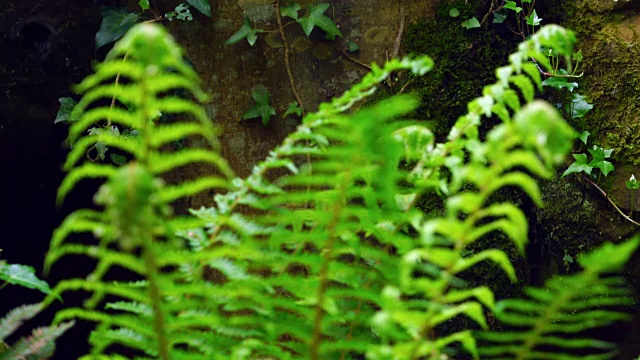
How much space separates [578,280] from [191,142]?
204cm

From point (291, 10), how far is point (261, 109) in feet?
1.26

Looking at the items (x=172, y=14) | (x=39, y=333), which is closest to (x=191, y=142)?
(x=172, y=14)

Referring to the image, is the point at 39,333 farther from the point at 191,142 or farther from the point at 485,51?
the point at 485,51

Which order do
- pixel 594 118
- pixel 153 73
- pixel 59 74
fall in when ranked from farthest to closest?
pixel 59 74 < pixel 594 118 < pixel 153 73

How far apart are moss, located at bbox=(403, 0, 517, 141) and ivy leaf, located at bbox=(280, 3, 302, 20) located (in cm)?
49

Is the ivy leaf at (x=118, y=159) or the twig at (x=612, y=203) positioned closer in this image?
the twig at (x=612, y=203)

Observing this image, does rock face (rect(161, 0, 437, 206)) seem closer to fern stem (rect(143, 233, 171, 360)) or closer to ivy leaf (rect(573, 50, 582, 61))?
ivy leaf (rect(573, 50, 582, 61))

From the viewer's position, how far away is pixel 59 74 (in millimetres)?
2717

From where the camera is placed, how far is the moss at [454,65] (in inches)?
97.0

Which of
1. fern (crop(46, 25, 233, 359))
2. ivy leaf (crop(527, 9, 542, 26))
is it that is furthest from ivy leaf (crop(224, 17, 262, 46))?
fern (crop(46, 25, 233, 359))

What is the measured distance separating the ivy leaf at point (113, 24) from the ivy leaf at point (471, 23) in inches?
48.1

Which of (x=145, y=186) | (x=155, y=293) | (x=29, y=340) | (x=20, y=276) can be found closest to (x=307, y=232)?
(x=155, y=293)

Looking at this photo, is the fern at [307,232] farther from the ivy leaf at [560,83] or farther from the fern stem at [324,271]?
the ivy leaf at [560,83]

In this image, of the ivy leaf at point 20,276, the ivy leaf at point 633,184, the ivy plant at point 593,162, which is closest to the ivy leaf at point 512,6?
the ivy plant at point 593,162
